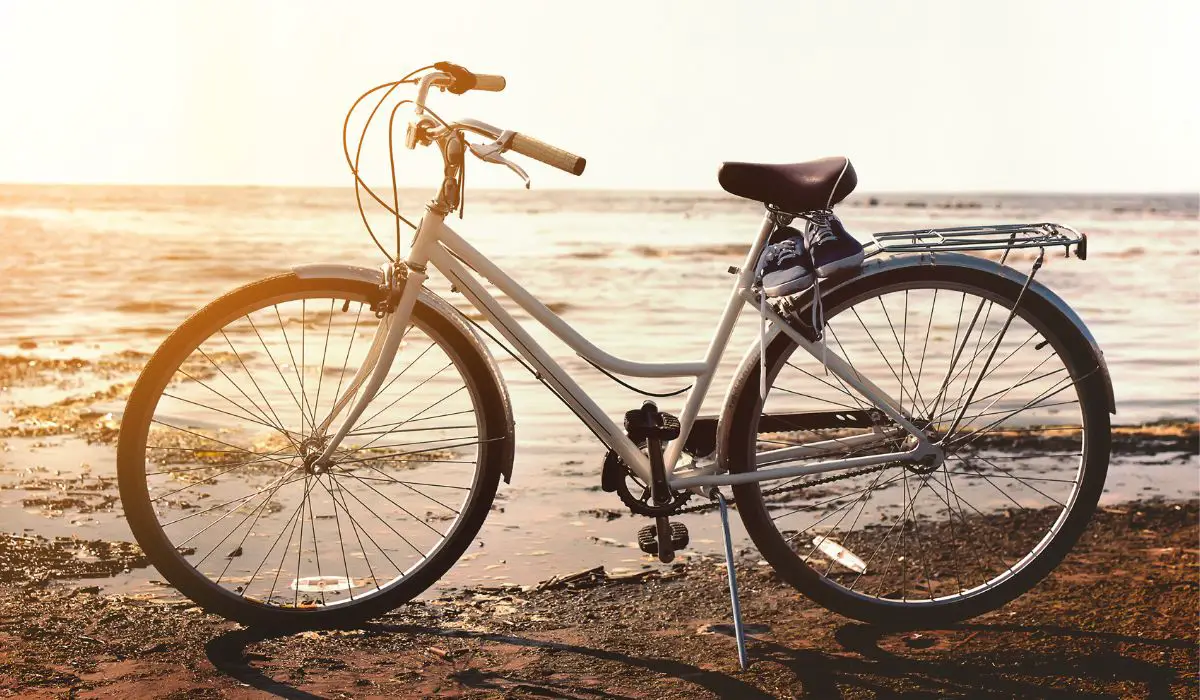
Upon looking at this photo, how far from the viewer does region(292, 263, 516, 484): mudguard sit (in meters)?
3.53

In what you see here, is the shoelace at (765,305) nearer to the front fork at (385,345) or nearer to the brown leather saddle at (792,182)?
the brown leather saddle at (792,182)

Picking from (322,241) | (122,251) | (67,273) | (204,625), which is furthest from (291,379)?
(322,241)

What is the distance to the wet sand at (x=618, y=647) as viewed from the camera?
325 centimetres

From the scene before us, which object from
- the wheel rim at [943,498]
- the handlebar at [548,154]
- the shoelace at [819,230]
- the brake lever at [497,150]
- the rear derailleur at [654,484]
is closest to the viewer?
the handlebar at [548,154]

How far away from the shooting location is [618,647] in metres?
3.54

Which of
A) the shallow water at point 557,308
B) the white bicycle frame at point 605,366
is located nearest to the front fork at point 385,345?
the white bicycle frame at point 605,366

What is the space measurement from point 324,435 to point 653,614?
→ 3.89ft

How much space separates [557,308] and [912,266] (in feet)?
33.3

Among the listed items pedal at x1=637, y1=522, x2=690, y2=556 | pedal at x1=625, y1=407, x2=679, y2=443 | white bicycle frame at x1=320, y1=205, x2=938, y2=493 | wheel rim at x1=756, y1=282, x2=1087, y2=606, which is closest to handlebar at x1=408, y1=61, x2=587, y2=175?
white bicycle frame at x1=320, y1=205, x2=938, y2=493

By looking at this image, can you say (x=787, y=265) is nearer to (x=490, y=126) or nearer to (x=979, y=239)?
(x=979, y=239)

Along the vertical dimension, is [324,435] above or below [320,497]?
above

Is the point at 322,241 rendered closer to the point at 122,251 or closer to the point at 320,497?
the point at 122,251

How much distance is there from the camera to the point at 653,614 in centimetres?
381

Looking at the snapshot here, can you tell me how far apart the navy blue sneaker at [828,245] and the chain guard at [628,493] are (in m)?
0.81
